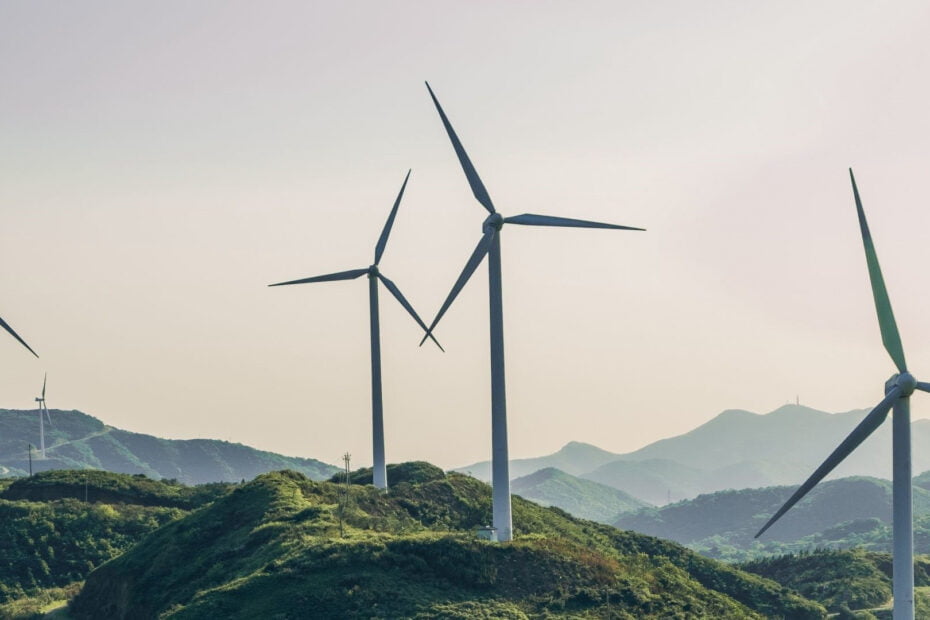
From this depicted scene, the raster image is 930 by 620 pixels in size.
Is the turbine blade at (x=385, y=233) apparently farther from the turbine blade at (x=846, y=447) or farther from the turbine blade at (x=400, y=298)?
the turbine blade at (x=846, y=447)

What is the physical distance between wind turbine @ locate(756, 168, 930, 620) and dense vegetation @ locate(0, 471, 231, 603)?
8081 cm

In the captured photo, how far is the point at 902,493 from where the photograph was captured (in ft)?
207

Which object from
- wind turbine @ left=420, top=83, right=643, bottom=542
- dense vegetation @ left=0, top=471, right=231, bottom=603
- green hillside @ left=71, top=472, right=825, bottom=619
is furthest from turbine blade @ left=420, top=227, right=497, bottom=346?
dense vegetation @ left=0, top=471, right=231, bottom=603

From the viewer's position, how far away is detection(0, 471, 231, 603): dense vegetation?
11600cm

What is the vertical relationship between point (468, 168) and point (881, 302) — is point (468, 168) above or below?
above

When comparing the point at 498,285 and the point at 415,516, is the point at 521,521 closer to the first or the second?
the point at 415,516

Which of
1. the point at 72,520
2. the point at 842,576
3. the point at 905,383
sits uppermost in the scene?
the point at 905,383

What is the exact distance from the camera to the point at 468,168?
90688 mm

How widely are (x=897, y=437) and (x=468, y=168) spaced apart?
4106 cm

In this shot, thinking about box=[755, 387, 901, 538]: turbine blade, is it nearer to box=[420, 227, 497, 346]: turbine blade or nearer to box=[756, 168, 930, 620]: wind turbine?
box=[756, 168, 930, 620]: wind turbine

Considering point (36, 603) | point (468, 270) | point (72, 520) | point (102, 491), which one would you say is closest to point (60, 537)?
point (72, 520)

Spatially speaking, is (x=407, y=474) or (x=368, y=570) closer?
(x=368, y=570)

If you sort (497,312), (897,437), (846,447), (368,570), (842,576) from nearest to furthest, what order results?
(897,437) < (846,447) < (368,570) < (497,312) < (842,576)

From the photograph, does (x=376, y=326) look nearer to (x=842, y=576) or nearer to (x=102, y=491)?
(x=102, y=491)
